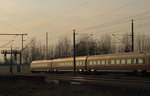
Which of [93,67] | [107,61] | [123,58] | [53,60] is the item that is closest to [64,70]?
[53,60]

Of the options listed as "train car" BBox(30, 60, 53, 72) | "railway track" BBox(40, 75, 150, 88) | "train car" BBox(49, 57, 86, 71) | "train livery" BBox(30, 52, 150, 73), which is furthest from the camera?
"train car" BBox(30, 60, 53, 72)

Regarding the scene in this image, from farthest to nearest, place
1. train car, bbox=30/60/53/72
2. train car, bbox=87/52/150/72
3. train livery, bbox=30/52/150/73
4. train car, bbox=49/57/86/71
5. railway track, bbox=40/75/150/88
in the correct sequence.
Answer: train car, bbox=30/60/53/72, train car, bbox=49/57/86/71, train livery, bbox=30/52/150/73, train car, bbox=87/52/150/72, railway track, bbox=40/75/150/88

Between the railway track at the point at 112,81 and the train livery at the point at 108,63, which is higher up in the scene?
the train livery at the point at 108,63

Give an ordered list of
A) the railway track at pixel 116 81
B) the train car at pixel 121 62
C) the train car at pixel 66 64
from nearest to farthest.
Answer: the railway track at pixel 116 81, the train car at pixel 121 62, the train car at pixel 66 64

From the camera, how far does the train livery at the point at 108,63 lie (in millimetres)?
39775

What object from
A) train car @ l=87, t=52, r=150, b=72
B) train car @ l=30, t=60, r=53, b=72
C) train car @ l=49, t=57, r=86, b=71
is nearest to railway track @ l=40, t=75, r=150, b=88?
train car @ l=87, t=52, r=150, b=72

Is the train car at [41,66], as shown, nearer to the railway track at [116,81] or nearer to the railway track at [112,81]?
the railway track at [112,81]

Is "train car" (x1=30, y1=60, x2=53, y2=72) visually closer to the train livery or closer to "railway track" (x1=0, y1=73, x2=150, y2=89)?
the train livery

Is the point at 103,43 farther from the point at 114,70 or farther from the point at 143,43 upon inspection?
the point at 114,70

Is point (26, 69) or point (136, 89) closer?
point (136, 89)

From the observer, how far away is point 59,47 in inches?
4375

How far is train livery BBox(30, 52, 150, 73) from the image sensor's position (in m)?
39.8

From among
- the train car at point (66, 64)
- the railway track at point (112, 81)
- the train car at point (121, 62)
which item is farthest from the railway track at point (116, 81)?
the train car at point (66, 64)

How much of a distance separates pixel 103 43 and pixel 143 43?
13.1 m
